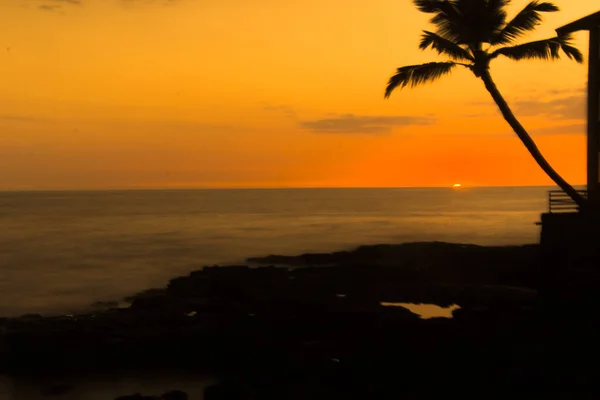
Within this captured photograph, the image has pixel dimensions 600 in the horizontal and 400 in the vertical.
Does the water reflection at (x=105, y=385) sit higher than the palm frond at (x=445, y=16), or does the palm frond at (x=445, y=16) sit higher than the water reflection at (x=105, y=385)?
the palm frond at (x=445, y=16)

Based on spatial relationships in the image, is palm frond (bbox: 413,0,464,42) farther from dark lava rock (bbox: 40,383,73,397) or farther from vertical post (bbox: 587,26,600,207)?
dark lava rock (bbox: 40,383,73,397)

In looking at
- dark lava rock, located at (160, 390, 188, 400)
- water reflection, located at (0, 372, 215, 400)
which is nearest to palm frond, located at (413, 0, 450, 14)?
water reflection, located at (0, 372, 215, 400)

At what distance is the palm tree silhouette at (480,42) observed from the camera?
25.4m

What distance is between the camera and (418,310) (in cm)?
2431

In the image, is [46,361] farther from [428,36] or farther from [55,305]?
[428,36]

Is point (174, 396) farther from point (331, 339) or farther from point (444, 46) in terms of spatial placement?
point (444, 46)

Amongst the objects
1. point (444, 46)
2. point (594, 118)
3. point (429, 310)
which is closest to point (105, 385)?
point (429, 310)

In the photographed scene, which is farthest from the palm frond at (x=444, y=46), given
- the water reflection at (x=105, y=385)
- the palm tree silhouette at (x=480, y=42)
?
the water reflection at (x=105, y=385)

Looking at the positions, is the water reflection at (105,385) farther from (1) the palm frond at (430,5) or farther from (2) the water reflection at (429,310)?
(1) the palm frond at (430,5)

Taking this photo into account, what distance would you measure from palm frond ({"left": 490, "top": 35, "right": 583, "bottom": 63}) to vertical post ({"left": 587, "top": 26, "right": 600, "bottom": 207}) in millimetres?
2120

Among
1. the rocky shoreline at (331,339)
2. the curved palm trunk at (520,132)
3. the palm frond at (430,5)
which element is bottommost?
the rocky shoreline at (331,339)

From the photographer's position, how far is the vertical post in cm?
2697

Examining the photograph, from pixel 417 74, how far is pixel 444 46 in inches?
62.8

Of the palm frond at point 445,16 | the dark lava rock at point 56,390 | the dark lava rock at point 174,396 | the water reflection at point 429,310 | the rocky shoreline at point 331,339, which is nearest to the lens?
the dark lava rock at point 174,396
